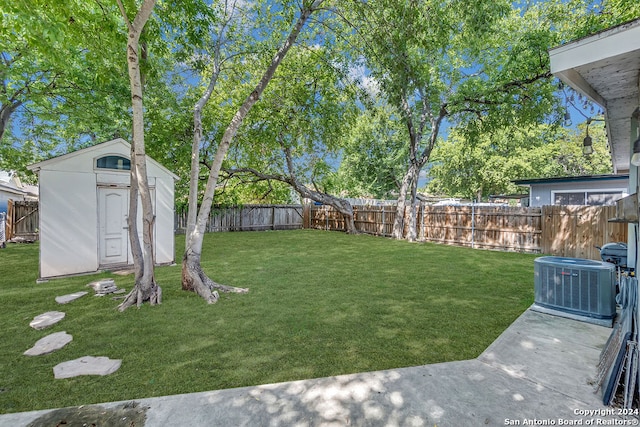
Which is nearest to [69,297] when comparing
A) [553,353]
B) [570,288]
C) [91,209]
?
[91,209]

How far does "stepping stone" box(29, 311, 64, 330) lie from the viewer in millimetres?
3365

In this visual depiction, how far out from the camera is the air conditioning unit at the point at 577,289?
3.30 metres

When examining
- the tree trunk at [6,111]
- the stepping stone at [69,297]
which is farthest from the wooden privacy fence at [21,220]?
the stepping stone at [69,297]

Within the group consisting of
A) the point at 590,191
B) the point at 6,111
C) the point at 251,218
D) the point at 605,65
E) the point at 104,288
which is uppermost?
the point at 6,111

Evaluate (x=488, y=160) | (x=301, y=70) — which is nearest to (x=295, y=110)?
(x=301, y=70)

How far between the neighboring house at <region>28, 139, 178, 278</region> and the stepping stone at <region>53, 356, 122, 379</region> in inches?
159

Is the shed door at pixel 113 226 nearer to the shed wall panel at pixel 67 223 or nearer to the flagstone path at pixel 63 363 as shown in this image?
the shed wall panel at pixel 67 223

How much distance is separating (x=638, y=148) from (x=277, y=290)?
14.3ft

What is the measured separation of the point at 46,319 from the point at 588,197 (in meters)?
14.6

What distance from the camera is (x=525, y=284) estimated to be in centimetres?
527

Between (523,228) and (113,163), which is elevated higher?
(113,163)

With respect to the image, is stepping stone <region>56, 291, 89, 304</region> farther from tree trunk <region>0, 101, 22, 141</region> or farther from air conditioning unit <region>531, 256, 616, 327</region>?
tree trunk <region>0, 101, 22, 141</region>

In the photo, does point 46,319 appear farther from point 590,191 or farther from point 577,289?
point 590,191

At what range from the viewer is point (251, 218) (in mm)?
15836
